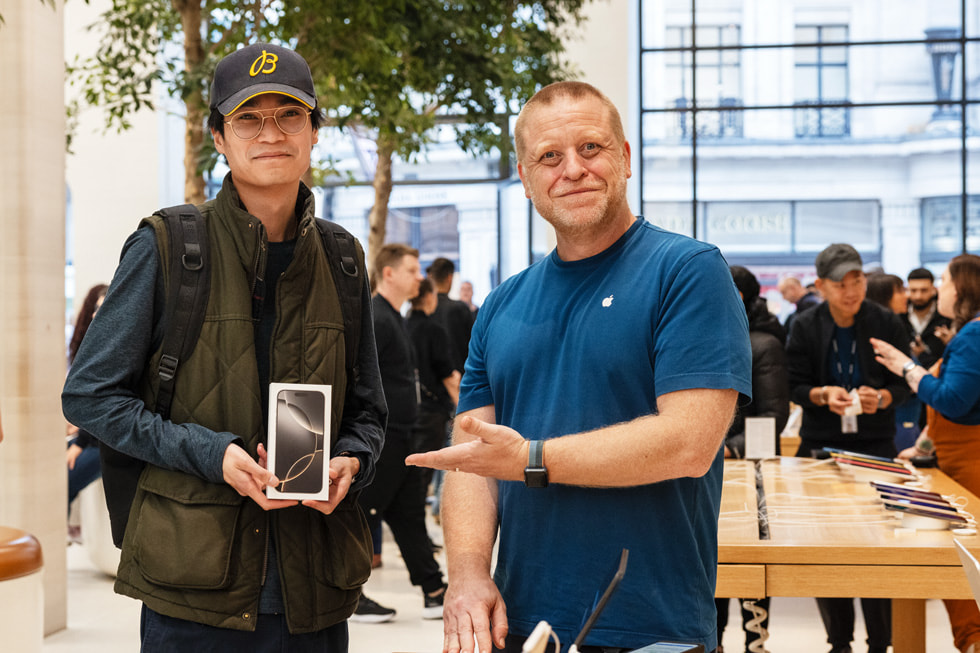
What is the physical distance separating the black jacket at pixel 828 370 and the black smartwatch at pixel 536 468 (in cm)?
339

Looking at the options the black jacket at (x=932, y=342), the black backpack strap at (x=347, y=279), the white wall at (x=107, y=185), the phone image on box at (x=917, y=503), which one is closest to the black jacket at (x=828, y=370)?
the phone image on box at (x=917, y=503)

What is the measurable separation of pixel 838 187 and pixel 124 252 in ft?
43.4

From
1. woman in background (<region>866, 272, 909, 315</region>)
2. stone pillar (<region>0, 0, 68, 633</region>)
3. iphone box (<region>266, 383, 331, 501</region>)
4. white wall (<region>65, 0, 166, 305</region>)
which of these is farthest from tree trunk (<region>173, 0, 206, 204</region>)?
white wall (<region>65, 0, 166, 305</region>)

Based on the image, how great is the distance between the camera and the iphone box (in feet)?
5.84

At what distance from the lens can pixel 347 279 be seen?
2.04 m

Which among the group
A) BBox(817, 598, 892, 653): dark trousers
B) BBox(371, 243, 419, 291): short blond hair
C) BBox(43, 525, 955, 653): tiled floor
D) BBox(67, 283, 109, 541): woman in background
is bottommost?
BBox(43, 525, 955, 653): tiled floor

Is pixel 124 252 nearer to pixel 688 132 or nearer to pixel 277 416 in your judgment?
pixel 277 416

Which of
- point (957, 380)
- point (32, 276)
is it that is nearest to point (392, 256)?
point (32, 276)

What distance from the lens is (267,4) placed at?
17.5 feet

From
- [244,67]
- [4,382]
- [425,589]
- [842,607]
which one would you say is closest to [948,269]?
[842,607]

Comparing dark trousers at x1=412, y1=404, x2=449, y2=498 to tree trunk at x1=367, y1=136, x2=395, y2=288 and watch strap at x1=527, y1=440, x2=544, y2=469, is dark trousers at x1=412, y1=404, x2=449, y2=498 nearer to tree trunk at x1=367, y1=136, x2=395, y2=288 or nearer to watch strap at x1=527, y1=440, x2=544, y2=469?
tree trunk at x1=367, y1=136, x2=395, y2=288

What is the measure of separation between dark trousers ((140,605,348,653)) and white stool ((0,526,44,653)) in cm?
70

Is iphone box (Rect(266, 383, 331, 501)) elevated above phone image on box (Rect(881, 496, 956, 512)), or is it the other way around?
iphone box (Rect(266, 383, 331, 501))

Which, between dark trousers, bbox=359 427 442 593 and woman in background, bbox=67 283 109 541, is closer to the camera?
dark trousers, bbox=359 427 442 593
